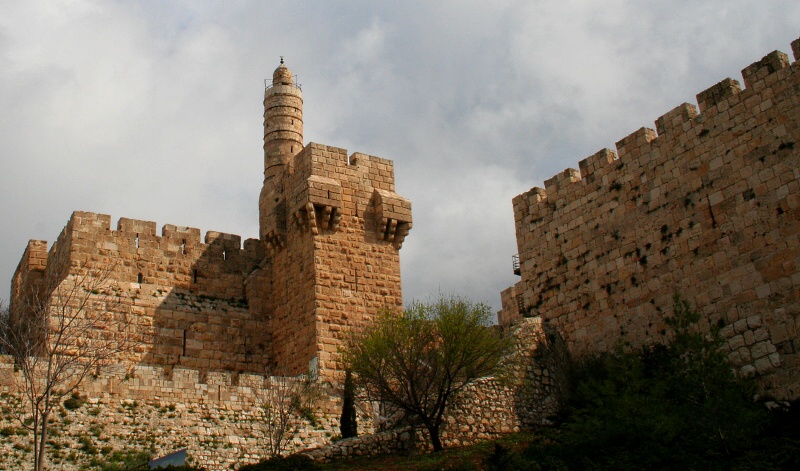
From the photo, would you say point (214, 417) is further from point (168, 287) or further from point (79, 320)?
point (168, 287)

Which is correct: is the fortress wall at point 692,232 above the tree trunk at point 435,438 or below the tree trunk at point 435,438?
above

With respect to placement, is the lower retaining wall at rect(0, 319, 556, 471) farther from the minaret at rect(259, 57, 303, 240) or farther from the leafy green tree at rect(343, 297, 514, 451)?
the minaret at rect(259, 57, 303, 240)

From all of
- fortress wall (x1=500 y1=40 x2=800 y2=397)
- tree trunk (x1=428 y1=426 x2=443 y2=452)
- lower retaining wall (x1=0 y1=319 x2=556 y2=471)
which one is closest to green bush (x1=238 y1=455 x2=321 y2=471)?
lower retaining wall (x1=0 y1=319 x2=556 y2=471)

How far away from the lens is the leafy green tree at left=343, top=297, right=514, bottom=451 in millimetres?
17328

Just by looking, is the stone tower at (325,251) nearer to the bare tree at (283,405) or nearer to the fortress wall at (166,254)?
the fortress wall at (166,254)

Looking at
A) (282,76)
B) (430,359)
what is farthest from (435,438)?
(282,76)

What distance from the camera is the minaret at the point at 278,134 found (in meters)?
24.4

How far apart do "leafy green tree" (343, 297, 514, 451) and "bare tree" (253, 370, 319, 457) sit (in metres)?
1.33

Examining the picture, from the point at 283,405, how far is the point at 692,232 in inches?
316

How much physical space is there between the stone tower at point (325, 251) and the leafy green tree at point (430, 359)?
304cm

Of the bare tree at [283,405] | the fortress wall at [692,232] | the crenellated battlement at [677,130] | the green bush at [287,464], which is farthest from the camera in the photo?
the bare tree at [283,405]

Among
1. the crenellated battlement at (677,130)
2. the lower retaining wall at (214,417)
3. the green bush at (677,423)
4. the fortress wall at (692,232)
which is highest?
the crenellated battlement at (677,130)

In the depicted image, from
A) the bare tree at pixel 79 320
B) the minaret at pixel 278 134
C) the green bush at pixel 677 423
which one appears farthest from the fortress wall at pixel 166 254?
the green bush at pixel 677 423

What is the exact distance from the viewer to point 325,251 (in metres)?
22.3
